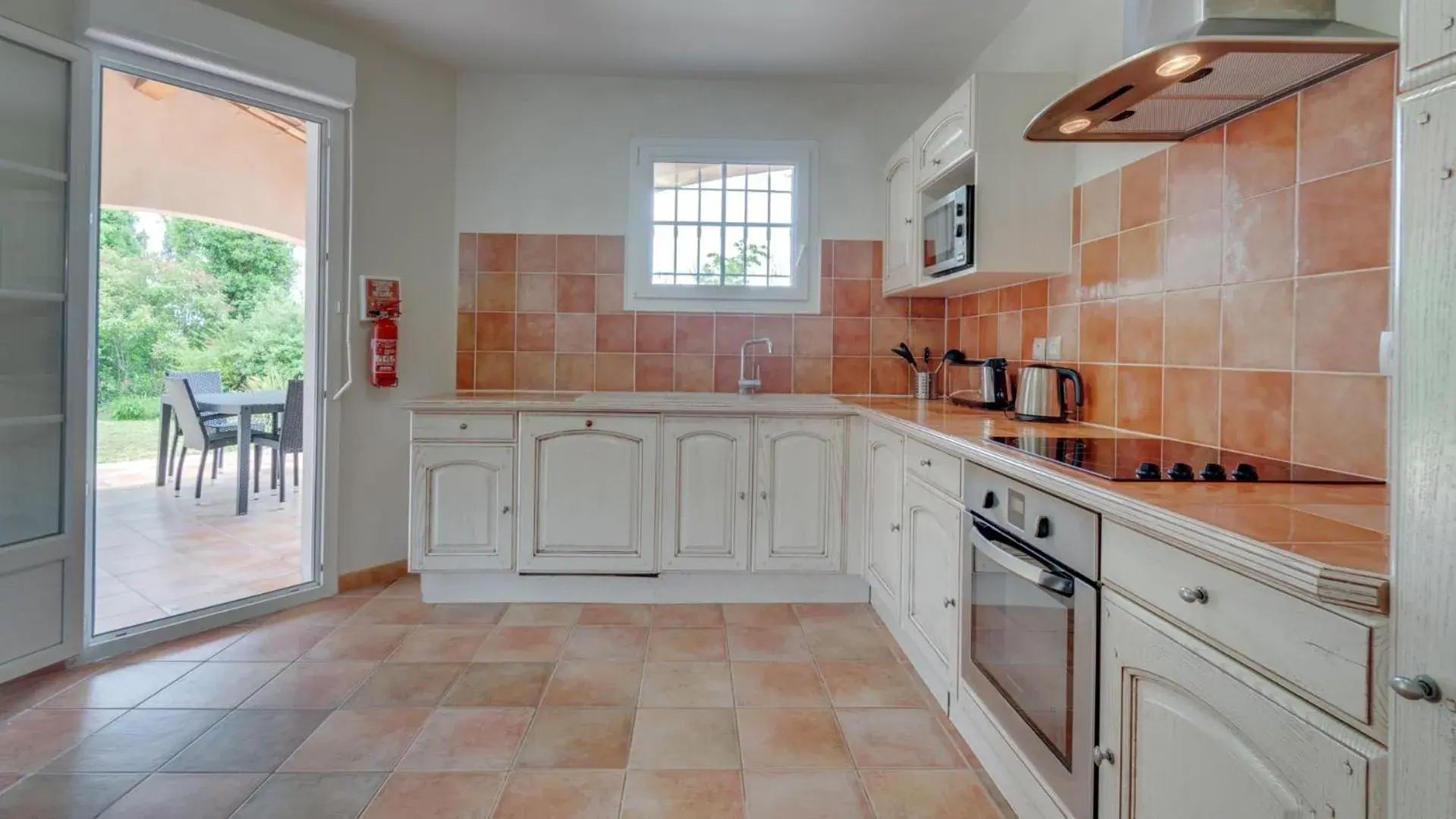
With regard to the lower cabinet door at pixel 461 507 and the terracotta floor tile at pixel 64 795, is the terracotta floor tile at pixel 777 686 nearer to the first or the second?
the lower cabinet door at pixel 461 507

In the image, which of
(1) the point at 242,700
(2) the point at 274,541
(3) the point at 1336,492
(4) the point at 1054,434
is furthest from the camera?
(2) the point at 274,541

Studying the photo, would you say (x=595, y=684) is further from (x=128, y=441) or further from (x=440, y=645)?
(x=128, y=441)

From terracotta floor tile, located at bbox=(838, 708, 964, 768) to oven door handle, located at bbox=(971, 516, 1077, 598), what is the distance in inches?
24.4

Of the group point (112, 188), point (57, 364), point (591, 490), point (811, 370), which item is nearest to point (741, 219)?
point (811, 370)

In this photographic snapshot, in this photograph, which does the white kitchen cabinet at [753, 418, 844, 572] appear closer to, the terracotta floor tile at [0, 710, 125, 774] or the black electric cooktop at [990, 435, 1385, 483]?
the black electric cooktop at [990, 435, 1385, 483]

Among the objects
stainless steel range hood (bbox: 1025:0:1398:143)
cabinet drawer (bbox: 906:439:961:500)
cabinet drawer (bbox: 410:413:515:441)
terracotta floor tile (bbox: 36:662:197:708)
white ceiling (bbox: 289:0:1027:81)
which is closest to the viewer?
stainless steel range hood (bbox: 1025:0:1398:143)

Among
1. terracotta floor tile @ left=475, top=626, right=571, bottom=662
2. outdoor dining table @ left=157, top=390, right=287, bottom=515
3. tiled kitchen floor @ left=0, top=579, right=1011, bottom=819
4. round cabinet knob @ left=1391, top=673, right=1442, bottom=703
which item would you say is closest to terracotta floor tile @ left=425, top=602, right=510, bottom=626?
tiled kitchen floor @ left=0, top=579, right=1011, bottom=819

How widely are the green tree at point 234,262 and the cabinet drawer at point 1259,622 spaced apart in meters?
4.32

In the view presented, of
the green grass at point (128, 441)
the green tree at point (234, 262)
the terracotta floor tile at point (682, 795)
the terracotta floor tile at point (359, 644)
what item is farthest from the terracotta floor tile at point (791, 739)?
Result: the green tree at point (234, 262)

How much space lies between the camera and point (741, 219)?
3.55 meters

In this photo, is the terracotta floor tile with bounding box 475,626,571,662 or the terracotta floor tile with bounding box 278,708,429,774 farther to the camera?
the terracotta floor tile with bounding box 475,626,571,662

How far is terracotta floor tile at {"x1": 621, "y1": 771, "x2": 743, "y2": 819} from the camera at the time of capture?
5.35 ft

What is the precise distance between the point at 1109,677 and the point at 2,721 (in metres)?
2.88

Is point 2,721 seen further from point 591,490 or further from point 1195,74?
point 1195,74
